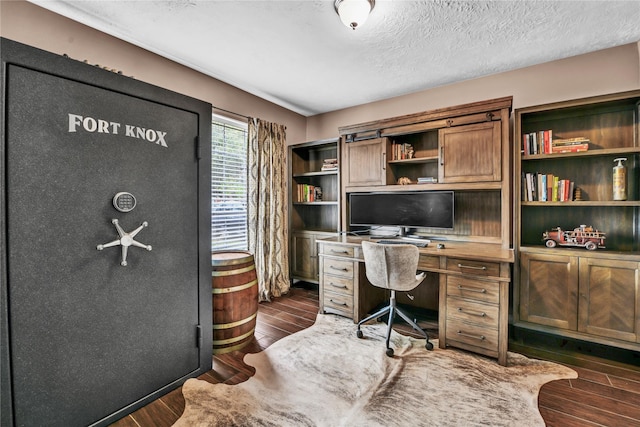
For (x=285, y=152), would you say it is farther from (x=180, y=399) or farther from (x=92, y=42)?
(x=180, y=399)

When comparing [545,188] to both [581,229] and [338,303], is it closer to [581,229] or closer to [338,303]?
[581,229]

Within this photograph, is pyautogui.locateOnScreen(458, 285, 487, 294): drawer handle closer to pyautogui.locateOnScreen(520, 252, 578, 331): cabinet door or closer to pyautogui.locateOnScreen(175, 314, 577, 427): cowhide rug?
pyautogui.locateOnScreen(175, 314, 577, 427): cowhide rug

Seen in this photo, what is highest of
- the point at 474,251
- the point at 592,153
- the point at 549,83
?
the point at 549,83

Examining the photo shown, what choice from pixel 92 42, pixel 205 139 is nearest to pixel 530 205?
pixel 205 139

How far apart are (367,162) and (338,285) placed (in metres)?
1.46

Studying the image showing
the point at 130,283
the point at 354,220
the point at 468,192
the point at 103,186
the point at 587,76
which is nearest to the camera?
the point at 103,186

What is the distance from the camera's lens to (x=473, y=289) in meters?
2.19

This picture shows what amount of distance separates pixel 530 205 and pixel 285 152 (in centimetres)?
292

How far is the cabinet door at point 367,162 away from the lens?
317cm

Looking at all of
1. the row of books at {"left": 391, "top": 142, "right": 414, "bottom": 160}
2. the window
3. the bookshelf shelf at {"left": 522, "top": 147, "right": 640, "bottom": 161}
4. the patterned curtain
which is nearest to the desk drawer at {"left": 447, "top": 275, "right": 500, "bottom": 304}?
the bookshelf shelf at {"left": 522, "top": 147, "right": 640, "bottom": 161}

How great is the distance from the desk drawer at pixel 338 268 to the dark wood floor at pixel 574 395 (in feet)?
2.66

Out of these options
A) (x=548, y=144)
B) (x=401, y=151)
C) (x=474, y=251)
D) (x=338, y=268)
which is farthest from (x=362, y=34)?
(x=338, y=268)

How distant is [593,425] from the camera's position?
1523 mm

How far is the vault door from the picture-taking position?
4.16ft
